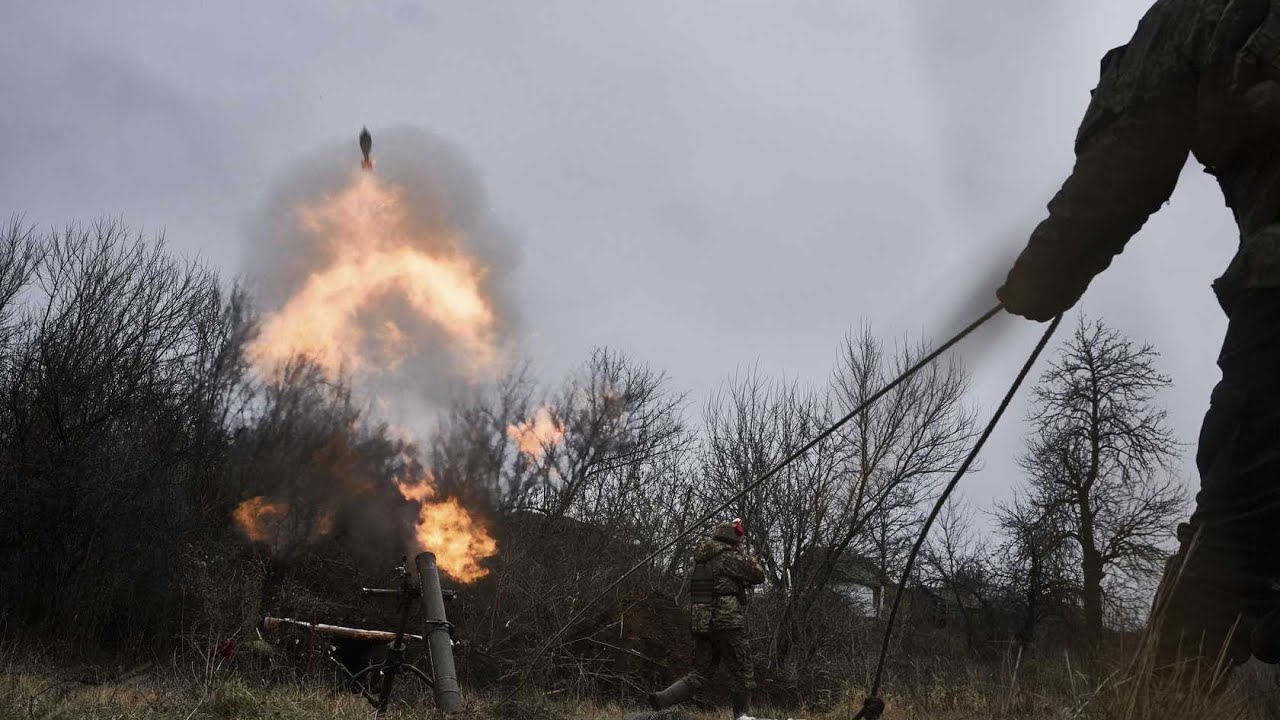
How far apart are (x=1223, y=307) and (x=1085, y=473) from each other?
746 inches

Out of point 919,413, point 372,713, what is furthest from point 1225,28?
point 919,413

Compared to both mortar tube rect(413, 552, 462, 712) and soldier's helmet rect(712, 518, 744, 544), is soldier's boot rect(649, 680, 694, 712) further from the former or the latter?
mortar tube rect(413, 552, 462, 712)

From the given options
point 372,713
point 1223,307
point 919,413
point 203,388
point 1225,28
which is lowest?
point 372,713

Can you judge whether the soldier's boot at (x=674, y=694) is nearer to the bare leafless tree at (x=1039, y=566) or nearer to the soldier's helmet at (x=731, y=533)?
the soldier's helmet at (x=731, y=533)

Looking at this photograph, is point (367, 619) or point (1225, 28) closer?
point (1225, 28)

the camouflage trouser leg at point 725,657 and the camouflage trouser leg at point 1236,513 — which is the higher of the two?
the camouflage trouser leg at point 1236,513

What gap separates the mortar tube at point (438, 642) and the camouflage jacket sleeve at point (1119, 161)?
6064mm

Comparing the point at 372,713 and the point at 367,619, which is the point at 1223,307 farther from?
the point at 367,619

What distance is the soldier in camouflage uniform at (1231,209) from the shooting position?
7.09 feet

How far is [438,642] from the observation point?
7.61 meters

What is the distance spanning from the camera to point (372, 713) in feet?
22.4

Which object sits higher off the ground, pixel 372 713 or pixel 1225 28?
pixel 1225 28

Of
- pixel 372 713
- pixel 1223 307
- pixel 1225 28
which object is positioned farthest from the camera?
pixel 372 713

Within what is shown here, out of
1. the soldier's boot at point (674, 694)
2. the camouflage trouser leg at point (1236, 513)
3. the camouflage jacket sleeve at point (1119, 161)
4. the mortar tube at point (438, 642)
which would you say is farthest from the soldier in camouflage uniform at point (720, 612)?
the camouflage trouser leg at point (1236, 513)
